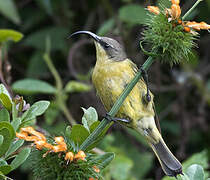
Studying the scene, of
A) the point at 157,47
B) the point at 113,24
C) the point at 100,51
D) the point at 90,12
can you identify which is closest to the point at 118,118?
the point at 100,51

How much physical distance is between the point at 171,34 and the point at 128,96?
2.45 feet

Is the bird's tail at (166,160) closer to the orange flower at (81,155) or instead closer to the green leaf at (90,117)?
the green leaf at (90,117)

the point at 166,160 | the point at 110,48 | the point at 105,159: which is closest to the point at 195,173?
the point at 105,159

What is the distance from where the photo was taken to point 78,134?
1161mm

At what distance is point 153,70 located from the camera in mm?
3088

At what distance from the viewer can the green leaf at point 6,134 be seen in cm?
111

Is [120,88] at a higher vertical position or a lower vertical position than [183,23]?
lower

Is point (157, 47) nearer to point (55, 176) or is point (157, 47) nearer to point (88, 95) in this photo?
point (55, 176)

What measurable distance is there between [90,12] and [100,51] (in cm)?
125

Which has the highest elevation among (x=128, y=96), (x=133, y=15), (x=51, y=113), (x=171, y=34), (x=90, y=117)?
(x=171, y=34)

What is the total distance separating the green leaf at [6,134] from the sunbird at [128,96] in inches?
31.2

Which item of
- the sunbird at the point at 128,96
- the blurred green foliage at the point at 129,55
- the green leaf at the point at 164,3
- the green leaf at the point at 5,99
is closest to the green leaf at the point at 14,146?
the green leaf at the point at 5,99

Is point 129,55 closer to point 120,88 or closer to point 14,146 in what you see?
point 120,88

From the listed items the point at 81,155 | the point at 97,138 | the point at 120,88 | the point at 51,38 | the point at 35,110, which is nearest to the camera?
the point at 81,155
